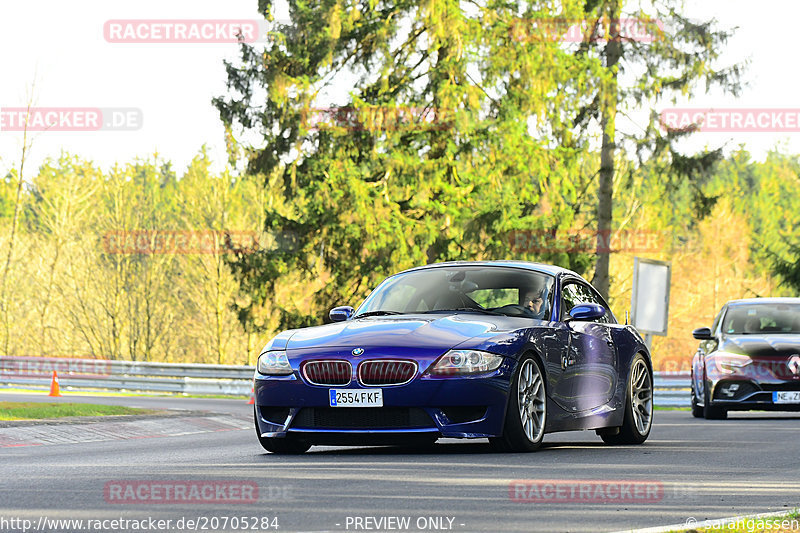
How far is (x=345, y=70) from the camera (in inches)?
1470

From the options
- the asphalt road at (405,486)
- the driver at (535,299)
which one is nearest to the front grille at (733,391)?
the asphalt road at (405,486)

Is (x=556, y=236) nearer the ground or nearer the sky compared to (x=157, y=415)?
nearer the sky

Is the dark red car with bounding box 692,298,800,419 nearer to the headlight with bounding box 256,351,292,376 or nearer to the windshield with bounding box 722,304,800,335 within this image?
the windshield with bounding box 722,304,800,335

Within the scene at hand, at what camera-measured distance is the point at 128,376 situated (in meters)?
36.2

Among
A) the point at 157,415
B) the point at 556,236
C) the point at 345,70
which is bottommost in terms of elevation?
the point at 157,415

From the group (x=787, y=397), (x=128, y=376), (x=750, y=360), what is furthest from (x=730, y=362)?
(x=128, y=376)

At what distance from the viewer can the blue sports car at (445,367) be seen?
980cm

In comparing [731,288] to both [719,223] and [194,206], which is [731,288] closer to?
[719,223]

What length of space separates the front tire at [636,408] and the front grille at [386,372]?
3345mm

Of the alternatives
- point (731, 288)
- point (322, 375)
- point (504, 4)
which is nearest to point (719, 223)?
point (731, 288)

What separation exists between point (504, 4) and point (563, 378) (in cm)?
2717

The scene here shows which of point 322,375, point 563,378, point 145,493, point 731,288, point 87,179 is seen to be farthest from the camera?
point 731,288

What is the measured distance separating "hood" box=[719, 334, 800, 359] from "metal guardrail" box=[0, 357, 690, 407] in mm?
10196

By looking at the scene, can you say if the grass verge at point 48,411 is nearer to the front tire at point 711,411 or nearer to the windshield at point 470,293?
the windshield at point 470,293
